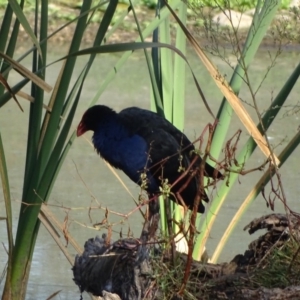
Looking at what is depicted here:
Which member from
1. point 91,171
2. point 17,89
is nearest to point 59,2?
point 91,171

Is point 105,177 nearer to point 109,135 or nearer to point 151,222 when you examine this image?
point 109,135

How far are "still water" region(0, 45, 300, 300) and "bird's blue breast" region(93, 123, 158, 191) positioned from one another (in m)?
0.13

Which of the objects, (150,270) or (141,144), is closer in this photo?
(150,270)

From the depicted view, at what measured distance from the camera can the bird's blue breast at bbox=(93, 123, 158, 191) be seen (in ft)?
7.85

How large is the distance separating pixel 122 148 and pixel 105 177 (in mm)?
1424

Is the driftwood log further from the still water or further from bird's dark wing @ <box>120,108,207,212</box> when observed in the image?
bird's dark wing @ <box>120,108,207,212</box>

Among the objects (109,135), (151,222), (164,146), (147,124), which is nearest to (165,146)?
(164,146)

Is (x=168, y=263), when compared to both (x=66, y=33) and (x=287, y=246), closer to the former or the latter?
(x=287, y=246)

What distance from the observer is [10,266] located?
2117 mm

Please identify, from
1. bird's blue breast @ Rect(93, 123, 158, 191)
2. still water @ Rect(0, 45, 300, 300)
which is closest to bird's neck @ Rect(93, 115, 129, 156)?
bird's blue breast @ Rect(93, 123, 158, 191)

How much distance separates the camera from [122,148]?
242cm

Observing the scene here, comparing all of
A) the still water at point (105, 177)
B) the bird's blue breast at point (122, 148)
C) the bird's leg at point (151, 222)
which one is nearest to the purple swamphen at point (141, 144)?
the bird's blue breast at point (122, 148)

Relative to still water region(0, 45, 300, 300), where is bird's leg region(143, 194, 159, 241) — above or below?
above

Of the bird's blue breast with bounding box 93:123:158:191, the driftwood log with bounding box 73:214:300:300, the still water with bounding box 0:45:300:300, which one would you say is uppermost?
the bird's blue breast with bounding box 93:123:158:191
